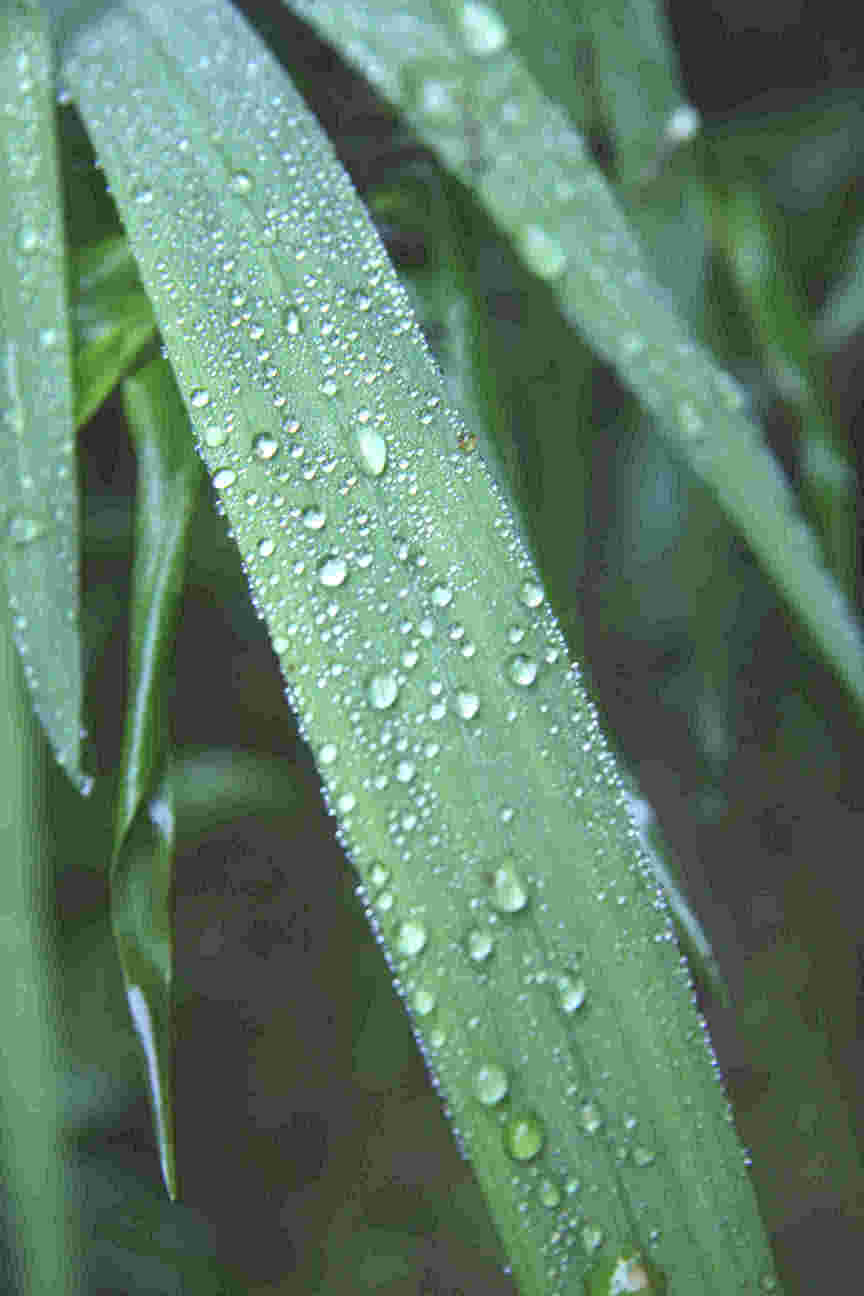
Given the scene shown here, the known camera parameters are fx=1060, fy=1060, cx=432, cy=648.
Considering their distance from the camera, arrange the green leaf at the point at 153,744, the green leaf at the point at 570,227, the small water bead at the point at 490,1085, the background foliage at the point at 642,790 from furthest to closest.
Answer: the background foliage at the point at 642,790, the green leaf at the point at 570,227, the green leaf at the point at 153,744, the small water bead at the point at 490,1085

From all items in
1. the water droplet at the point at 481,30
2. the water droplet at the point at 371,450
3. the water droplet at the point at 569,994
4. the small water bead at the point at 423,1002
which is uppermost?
the water droplet at the point at 481,30

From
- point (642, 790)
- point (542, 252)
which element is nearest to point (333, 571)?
point (542, 252)

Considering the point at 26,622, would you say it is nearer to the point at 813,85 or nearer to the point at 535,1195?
the point at 535,1195

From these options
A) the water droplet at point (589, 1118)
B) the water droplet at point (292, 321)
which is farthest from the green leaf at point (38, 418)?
the water droplet at point (589, 1118)

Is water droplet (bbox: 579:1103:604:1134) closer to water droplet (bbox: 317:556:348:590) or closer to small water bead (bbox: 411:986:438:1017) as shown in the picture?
small water bead (bbox: 411:986:438:1017)

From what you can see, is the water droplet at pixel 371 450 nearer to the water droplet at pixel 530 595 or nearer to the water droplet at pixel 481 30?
the water droplet at pixel 530 595

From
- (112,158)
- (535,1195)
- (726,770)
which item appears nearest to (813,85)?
(726,770)

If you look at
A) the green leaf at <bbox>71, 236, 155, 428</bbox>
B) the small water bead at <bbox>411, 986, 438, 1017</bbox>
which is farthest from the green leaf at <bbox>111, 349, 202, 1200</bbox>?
the small water bead at <bbox>411, 986, 438, 1017</bbox>
